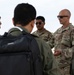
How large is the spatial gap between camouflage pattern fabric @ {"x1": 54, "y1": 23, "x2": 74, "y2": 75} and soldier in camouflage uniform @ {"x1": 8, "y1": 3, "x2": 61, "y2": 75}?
373cm

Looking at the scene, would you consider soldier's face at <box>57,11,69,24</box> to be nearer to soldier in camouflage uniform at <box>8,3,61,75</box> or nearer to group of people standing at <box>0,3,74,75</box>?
group of people standing at <box>0,3,74,75</box>

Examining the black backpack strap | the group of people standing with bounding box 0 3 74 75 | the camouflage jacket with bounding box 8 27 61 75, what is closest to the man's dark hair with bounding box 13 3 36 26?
the group of people standing with bounding box 0 3 74 75

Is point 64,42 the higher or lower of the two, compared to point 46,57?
lower

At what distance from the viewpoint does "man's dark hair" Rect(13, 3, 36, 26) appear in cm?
328

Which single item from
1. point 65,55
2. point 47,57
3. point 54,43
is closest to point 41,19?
point 54,43

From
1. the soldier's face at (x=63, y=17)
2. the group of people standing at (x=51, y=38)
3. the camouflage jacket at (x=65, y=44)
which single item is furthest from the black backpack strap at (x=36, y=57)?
the soldier's face at (x=63, y=17)

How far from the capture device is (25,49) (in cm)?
314

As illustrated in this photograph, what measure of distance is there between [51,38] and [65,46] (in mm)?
839

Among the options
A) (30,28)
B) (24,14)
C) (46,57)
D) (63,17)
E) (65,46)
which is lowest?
(65,46)

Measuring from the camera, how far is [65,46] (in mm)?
7148

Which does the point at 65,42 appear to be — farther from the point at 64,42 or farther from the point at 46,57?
the point at 46,57

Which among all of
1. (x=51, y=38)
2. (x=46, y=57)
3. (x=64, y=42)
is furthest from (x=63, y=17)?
(x=46, y=57)

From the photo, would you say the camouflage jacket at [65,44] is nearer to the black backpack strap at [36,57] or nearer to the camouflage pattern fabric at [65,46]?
the camouflage pattern fabric at [65,46]

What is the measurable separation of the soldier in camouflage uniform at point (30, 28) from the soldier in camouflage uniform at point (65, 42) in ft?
A: 11.9
